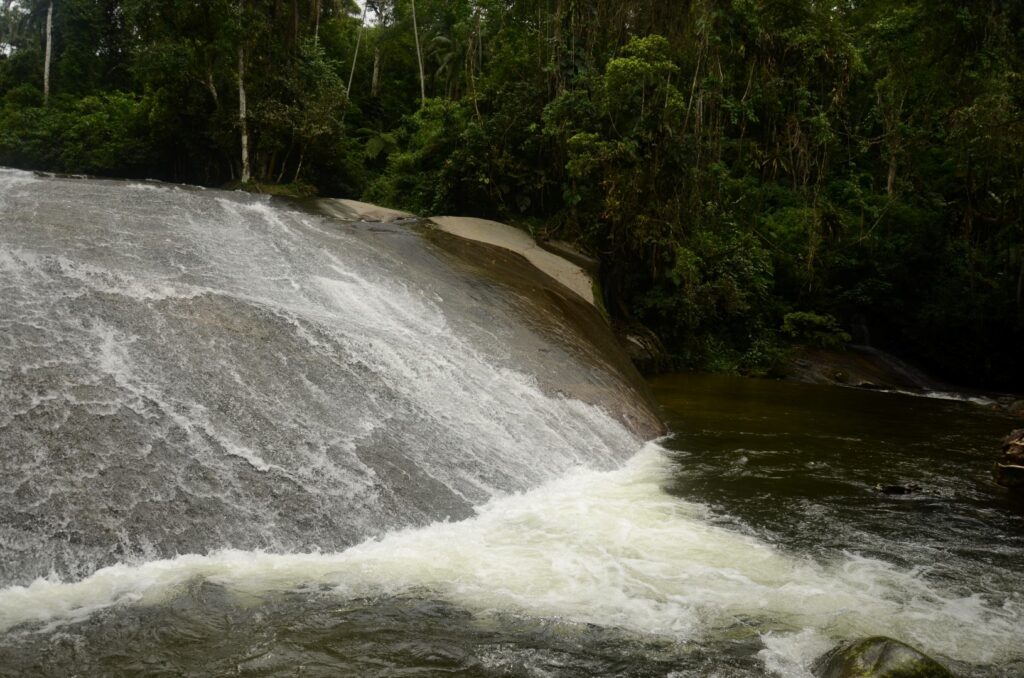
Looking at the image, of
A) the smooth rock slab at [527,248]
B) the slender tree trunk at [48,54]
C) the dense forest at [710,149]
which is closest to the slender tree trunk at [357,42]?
the dense forest at [710,149]

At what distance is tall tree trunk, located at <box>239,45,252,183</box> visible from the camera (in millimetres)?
22156

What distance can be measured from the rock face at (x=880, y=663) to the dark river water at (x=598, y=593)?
0.29 m

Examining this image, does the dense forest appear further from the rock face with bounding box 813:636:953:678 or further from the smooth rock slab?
the rock face with bounding box 813:636:953:678

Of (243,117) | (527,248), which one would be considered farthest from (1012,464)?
(243,117)

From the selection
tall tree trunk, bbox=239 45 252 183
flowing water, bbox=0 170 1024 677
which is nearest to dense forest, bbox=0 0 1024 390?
tall tree trunk, bbox=239 45 252 183

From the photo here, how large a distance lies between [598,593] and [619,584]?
0.22 m

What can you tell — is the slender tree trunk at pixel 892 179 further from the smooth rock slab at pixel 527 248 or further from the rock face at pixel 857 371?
the smooth rock slab at pixel 527 248

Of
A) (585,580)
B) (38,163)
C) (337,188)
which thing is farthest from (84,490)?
(38,163)

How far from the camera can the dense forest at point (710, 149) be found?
1641 centimetres

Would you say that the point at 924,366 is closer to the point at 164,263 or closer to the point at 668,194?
the point at 668,194

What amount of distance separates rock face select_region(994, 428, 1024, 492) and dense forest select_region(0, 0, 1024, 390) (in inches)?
297

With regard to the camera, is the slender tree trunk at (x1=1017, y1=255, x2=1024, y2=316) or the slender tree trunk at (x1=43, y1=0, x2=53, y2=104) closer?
the slender tree trunk at (x1=1017, y1=255, x2=1024, y2=316)

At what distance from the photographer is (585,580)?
5.56 metres

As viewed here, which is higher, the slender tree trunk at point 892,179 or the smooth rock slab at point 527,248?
the slender tree trunk at point 892,179
